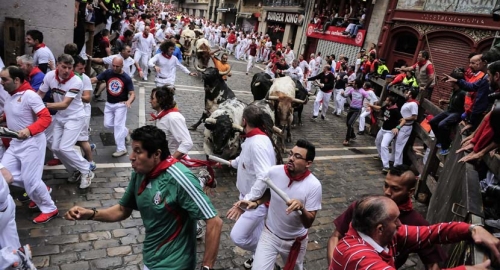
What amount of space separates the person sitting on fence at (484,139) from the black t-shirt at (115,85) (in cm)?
613

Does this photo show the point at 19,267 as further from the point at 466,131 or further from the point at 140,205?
the point at 466,131

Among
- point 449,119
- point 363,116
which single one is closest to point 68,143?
point 449,119

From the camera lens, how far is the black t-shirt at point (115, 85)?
→ 691cm

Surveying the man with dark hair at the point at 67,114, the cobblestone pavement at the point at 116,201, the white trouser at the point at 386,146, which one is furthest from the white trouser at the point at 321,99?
the man with dark hair at the point at 67,114

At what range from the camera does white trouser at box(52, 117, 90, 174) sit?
5.42 metres

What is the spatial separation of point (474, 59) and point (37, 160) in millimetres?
7767

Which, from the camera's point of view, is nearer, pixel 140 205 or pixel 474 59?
pixel 140 205

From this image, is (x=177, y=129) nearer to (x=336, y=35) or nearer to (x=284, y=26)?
(x=336, y=35)

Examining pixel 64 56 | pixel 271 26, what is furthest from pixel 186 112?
pixel 271 26

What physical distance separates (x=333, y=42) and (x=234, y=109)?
756 inches

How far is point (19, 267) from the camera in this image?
295cm

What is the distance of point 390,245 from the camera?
257 centimetres

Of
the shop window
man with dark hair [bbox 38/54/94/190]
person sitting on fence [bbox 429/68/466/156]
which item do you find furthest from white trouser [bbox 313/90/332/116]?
man with dark hair [bbox 38/54/94/190]

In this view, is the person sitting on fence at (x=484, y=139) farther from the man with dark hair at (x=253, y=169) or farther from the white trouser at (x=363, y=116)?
the white trouser at (x=363, y=116)
